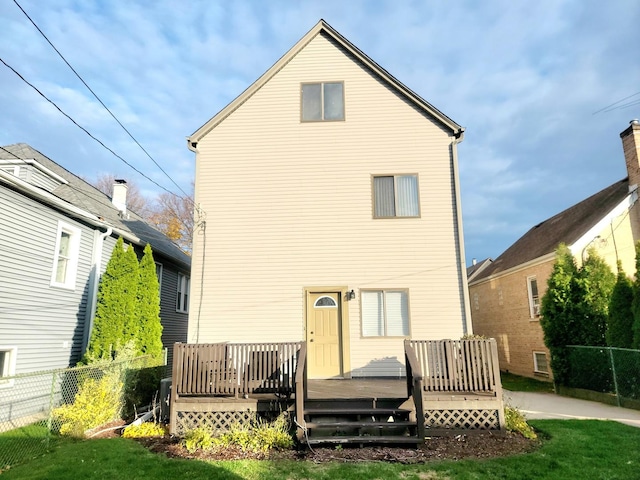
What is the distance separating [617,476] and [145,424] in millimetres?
7175

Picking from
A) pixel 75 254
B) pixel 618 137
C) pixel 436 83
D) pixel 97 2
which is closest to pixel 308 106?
pixel 97 2

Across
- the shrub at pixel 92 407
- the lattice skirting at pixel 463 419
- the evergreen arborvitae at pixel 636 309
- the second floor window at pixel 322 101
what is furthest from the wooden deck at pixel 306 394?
the second floor window at pixel 322 101

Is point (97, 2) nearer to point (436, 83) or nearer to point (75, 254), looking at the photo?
point (75, 254)

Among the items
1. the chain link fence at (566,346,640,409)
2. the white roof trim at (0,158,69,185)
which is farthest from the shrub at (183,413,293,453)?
the white roof trim at (0,158,69,185)

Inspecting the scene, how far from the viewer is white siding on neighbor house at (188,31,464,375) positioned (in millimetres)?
9398

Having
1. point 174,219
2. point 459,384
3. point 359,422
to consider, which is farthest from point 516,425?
point 174,219

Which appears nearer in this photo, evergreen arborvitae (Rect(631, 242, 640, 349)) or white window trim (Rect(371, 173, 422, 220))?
evergreen arborvitae (Rect(631, 242, 640, 349))

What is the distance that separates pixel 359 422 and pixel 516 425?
2.82 meters

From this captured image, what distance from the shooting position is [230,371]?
6.71 m

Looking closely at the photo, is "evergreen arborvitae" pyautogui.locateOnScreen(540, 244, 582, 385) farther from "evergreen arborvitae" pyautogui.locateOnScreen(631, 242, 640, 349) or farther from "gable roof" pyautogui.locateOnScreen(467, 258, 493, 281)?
"gable roof" pyautogui.locateOnScreen(467, 258, 493, 281)

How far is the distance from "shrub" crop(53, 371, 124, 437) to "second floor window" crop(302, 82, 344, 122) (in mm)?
7832

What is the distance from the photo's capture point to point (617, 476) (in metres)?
4.68

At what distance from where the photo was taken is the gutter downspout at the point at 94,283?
1027 cm

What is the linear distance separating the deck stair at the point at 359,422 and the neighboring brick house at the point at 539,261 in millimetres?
10420
